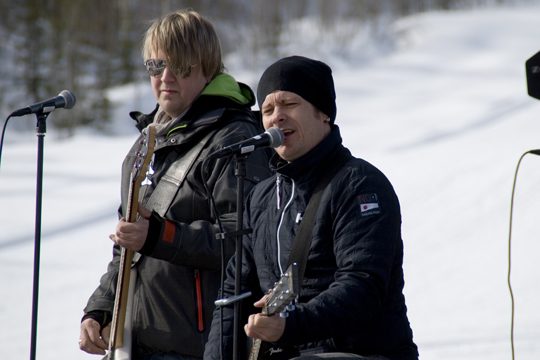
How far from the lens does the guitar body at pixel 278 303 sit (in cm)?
172

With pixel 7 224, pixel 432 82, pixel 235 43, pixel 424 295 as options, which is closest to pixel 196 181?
pixel 424 295

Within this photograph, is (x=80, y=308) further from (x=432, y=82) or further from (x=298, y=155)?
(x=432, y=82)

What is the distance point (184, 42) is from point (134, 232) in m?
0.83

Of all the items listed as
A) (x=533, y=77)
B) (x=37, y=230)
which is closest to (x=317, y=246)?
(x=533, y=77)

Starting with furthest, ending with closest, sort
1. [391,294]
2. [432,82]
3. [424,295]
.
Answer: [432,82] < [424,295] < [391,294]

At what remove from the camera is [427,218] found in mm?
8039

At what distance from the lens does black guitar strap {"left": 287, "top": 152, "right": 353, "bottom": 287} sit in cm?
208

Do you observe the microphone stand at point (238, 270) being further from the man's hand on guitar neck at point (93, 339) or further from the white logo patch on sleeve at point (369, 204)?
the man's hand on guitar neck at point (93, 339)

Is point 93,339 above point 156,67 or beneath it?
beneath

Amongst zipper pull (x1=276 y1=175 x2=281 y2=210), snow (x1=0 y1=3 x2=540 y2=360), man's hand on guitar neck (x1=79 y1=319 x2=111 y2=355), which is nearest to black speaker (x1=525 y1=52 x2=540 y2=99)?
zipper pull (x1=276 y1=175 x2=281 y2=210)

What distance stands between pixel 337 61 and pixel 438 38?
4118mm

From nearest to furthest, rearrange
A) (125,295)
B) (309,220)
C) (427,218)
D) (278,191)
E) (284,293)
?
1. (284,293)
2. (309,220)
3. (278,191)
4. (125,295)
5. (427,218)

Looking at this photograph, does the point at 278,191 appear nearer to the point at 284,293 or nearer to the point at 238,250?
the point at 238,250

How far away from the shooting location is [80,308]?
6.57 metres
